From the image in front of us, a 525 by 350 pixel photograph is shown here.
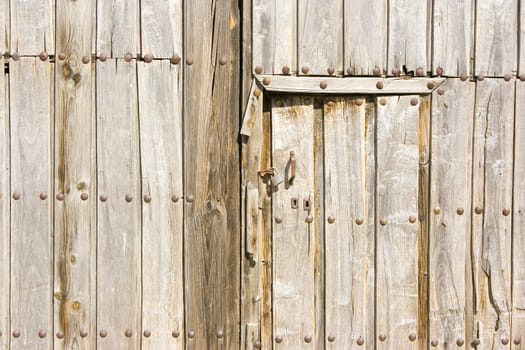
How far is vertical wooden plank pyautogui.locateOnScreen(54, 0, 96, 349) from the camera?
7.45ft

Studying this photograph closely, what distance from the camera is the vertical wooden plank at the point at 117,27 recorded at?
7.46 ft

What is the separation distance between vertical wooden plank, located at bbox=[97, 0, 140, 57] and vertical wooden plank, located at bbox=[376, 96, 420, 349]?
95 cm

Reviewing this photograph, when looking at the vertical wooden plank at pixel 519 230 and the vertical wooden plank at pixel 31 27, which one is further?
the vertical wooden plank at pixel 519 230

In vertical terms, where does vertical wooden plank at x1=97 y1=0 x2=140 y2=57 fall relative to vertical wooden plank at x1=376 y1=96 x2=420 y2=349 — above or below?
above

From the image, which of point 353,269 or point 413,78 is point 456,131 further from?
point 353,269

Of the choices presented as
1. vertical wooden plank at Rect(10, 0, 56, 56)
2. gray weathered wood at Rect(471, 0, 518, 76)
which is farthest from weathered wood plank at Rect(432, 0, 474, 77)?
vertical wooden plank at Rect(10, 0, 56, 56)

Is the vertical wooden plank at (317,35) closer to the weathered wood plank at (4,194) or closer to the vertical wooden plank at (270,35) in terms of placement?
the vertical wooden plank at (270,35)

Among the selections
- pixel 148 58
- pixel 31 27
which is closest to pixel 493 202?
pixel 148 58

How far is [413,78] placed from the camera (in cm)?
232

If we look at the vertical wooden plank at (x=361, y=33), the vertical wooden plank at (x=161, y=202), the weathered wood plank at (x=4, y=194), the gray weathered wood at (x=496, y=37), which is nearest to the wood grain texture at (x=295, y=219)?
the vertical wooden plank at (x=361, y=33)

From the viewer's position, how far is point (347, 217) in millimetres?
2326

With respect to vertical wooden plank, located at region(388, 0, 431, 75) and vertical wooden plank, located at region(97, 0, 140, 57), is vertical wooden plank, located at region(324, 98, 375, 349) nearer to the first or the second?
vertical wooden plank, located at region(388, 0, 431, 75)

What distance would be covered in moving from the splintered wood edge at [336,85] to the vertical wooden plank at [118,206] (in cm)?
51

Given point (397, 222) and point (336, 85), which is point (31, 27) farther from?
point (397, 222)
